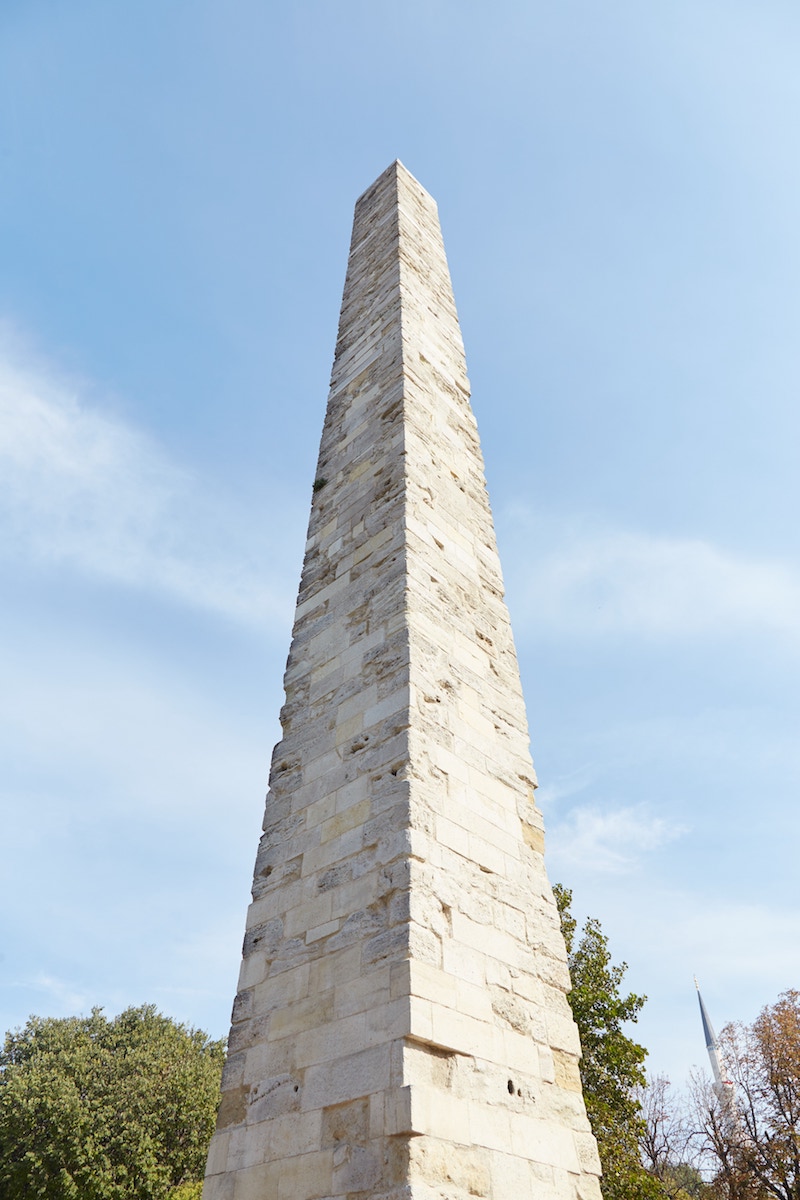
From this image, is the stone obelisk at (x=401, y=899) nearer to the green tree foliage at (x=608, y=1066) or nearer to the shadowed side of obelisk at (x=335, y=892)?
the shadowed side of obelisk at (x=335, y=892)

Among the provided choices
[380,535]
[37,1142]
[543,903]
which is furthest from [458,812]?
[37,1142]

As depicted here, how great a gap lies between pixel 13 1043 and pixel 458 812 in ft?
78.3

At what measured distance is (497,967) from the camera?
4023 millimetres

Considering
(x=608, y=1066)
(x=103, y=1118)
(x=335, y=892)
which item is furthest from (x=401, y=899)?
(x=103, y=1118)

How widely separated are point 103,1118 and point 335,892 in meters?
19.3

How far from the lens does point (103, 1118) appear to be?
18.8 m

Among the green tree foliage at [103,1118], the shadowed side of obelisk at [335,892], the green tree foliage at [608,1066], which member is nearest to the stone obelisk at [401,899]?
the shadowed side of obelisk at [335,892]

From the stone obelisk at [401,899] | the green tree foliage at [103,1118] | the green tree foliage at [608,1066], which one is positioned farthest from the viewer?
the green tree foliage at [103,1118]

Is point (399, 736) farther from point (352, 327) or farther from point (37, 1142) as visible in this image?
point (37, 1142)

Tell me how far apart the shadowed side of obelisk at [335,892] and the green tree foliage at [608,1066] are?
28.1 ft

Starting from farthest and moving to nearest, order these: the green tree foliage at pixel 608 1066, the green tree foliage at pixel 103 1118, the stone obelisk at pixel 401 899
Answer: the green tree foliage at pixel 103 1118, the green tree foliage at pixel 608 1066, the stone obelisk at pixel 401 899

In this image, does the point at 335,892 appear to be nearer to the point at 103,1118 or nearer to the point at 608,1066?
the point at 608,1066

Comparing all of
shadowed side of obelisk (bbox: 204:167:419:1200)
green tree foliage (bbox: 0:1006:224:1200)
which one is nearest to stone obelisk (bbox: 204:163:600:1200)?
shadowed side of obelisk (bbox: 204:167:419:1200)

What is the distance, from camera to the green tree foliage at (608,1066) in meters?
10.5
